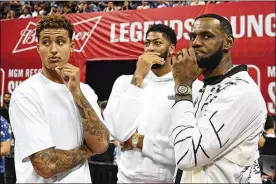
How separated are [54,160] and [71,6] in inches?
412

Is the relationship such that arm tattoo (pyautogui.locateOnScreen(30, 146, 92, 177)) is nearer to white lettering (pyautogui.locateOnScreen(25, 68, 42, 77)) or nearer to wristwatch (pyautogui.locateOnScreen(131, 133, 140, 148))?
wristwatch (pyautogui.locateOnScreen(131, 133, 140, 148))

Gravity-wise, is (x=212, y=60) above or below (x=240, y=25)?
below

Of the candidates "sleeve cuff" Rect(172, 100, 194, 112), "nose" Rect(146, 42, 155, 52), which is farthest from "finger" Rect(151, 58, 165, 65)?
"sleeve cuff" Rect(172, 100, 194, 112)

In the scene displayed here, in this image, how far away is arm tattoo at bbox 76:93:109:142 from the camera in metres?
2.14

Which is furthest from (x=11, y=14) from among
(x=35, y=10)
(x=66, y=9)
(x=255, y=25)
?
(x=255, y=25)

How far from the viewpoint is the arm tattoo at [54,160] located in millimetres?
1992

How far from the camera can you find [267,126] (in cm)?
625

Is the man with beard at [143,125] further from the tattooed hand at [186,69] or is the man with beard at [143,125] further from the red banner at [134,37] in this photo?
the red banner at [134,37]

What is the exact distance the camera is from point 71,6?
12.0 m

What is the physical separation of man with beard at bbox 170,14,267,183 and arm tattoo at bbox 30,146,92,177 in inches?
22.2

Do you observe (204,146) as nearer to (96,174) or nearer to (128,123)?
(128,123)

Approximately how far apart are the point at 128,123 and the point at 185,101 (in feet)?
3.17

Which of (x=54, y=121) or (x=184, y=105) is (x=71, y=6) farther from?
(x=184, y=105)

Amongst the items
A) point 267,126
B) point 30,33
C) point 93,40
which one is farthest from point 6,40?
point 267,126
